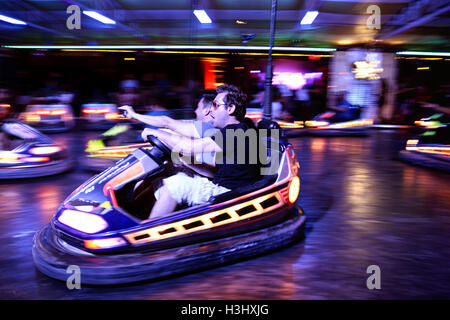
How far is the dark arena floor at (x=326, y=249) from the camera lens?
1.83 metres

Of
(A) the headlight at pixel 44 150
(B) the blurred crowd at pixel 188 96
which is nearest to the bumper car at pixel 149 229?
(A) the headlight at pixel 44 150

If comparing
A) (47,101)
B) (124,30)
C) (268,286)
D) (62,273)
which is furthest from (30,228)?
(124,30)

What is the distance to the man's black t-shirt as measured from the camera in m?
2.02

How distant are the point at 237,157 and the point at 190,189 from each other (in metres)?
0.34

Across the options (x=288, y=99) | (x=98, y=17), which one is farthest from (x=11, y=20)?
(x=288, y=99)

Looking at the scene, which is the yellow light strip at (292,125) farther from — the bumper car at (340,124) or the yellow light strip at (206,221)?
the yellow light strip at (206,221)

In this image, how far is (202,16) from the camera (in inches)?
366

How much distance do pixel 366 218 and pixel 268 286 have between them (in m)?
1.51

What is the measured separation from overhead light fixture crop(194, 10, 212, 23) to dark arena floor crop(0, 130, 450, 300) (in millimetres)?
5831

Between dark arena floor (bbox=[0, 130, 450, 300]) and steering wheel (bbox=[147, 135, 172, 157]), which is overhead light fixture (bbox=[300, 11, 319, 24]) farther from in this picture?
steering wheel (bbox=[147, 135, 172, 157])

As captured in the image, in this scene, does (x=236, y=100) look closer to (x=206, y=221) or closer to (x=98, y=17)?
(x=206, y=221)

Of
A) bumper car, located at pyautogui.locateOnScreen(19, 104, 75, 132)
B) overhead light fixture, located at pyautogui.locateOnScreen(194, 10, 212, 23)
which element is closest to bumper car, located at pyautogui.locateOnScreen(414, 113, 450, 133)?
overhead light fixture, located at pyautogui.locateOnScreen(194, 10, 212, 23)

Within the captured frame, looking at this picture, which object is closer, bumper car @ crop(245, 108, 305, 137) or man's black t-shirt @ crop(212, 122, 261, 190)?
man's black t-shirt @ crop(212, 122, 261, 190)

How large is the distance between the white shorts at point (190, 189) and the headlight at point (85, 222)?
430mm
